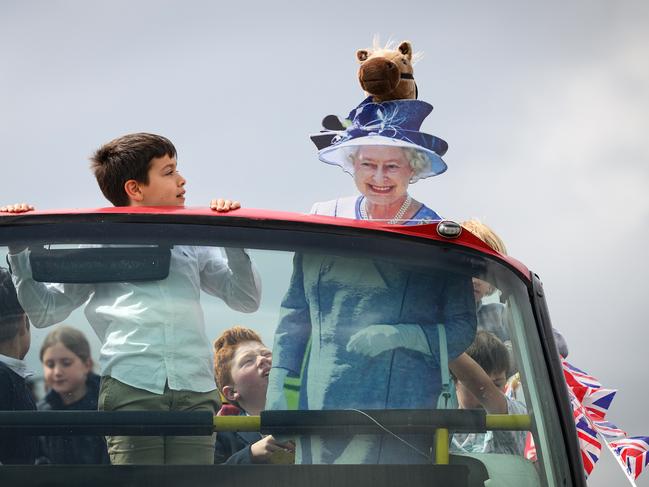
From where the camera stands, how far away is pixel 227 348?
10.3 feet

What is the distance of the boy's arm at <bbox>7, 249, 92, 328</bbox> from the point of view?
3.19 m

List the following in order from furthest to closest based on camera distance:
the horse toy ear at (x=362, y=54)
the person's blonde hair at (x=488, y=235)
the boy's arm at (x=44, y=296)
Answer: the horse toy ear at (x=362, y=54), the person's blonde hair at (x=488, y=235), the boy's arm at (x=44, y=296)

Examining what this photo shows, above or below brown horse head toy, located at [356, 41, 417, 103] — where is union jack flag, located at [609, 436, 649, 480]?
below

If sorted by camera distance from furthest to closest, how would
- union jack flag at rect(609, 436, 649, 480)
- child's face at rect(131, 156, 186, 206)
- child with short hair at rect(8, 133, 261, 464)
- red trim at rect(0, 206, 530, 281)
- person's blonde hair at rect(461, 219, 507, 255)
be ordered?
1. union jack flag at rect(609, 436, 649, 480)
2. person's blonde hair at rect(461, 219, 507, 255)
3. child's face at rect(131, 156, 186, 206)
4. red trim at rect(0, 206, 530, 281)
5. child with short hair at rect(8, 133, 261, 464)

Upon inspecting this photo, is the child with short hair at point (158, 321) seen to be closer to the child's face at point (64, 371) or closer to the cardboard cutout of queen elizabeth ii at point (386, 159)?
the child's face at point (64, 371)

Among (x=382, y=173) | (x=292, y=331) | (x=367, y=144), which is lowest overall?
(x=292, y=331)

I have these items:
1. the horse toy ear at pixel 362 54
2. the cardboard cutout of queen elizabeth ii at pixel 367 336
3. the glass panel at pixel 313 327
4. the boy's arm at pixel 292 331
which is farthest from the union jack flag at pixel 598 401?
the boy's arm at pixel 292 331

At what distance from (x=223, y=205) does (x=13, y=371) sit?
2.59ft

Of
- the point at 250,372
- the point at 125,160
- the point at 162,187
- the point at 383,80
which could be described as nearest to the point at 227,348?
the point at 250,372

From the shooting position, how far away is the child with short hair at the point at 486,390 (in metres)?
3.09

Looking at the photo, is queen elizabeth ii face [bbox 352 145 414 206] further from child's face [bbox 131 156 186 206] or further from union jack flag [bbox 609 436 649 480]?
union jack flag [bbox 609 436 649 480]

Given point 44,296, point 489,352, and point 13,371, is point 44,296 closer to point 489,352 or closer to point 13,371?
point 13,371

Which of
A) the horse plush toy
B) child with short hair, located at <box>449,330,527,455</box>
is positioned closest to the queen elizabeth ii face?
the horse plush toy

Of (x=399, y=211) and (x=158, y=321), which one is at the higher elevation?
(x=399, y=211)
